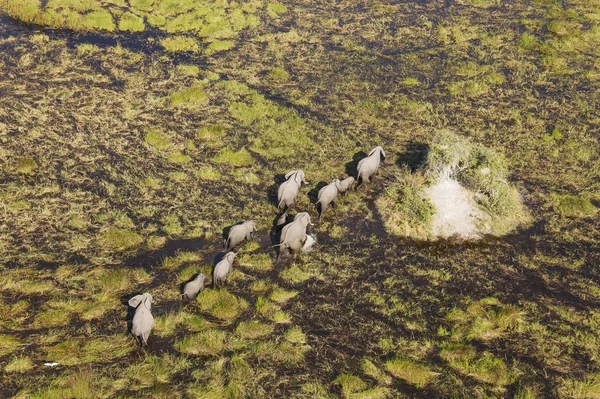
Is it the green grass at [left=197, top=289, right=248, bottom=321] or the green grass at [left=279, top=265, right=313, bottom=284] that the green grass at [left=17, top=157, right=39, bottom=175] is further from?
the green grass at [left=279, top=265, right=313, bottom=284]

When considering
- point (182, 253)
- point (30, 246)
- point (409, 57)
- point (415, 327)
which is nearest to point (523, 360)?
point (415, 327)

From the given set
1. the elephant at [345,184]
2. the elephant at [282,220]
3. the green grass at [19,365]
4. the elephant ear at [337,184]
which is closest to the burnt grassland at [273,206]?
the green grass at [19,365]

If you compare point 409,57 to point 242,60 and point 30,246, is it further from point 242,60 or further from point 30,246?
point 30,246

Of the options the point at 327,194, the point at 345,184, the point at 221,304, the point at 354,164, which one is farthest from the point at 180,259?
the point at 354,164

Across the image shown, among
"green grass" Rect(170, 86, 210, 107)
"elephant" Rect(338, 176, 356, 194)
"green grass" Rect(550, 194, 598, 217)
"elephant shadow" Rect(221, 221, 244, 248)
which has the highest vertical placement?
"green grass" Rect(170, 86, 210, 107)

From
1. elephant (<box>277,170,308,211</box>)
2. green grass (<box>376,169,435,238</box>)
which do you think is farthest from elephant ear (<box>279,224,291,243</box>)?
green grass (<box>376,169,435,238</box>)

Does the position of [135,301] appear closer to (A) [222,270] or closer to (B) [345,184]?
(A) [222,270]
